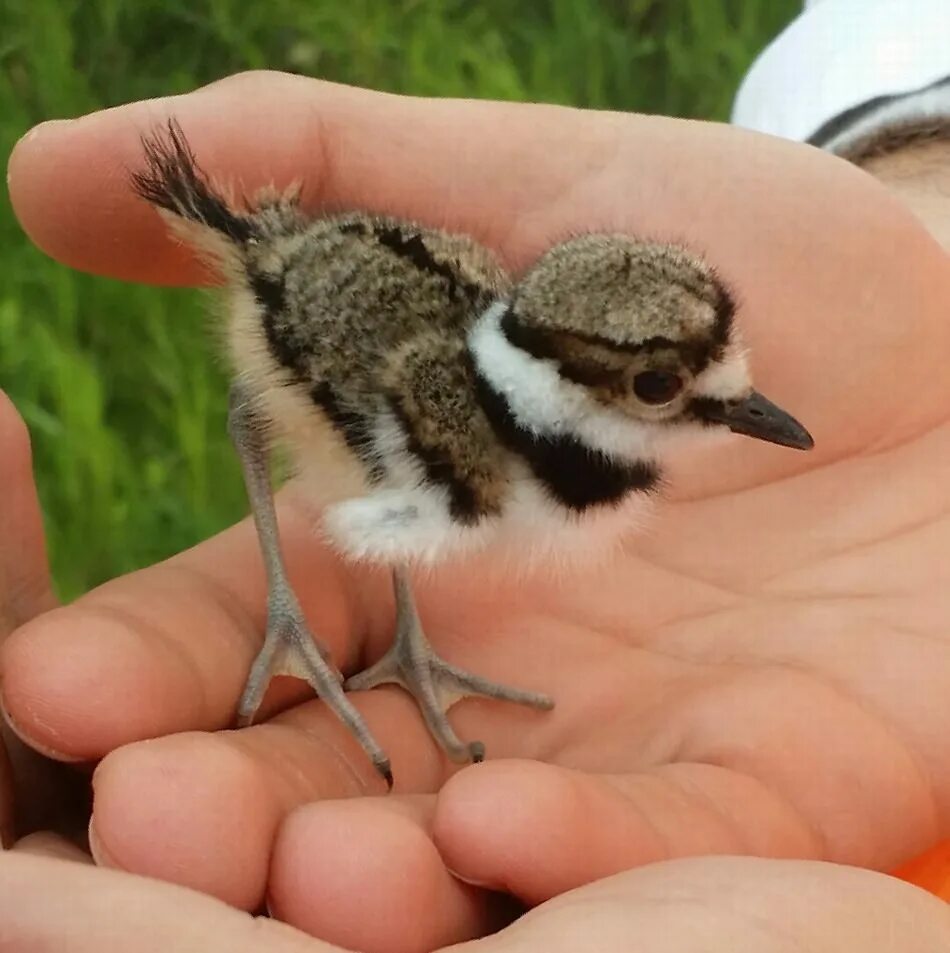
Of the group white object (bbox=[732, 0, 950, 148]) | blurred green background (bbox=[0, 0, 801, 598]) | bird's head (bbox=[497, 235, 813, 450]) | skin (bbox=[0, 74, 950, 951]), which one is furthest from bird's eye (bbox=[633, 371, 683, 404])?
white object (bbox=[732, 0, 950, 148])

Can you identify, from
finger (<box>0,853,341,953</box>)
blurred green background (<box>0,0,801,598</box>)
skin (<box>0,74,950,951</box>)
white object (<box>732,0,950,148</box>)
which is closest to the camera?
finger (<box>0,853,341,953</box>)

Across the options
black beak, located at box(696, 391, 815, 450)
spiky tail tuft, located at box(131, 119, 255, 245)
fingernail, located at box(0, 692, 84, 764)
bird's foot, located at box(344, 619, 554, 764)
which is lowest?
bird's foot, located at box(344, 619, 554, 764)

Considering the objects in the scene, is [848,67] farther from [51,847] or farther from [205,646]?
[51,847]

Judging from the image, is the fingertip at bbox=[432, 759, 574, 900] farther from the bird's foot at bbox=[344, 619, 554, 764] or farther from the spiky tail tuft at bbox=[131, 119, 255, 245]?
the spiky tail tuft at bbox=[131, 119, 255, 245]

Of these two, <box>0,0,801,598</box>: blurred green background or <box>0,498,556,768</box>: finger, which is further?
<box>0,0,801,598</box>: blurred green background

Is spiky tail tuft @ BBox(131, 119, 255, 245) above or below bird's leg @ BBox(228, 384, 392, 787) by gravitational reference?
above

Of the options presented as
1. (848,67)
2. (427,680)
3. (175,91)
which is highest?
(848,67)

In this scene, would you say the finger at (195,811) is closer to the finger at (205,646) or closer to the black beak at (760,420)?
the finger at (205,646)

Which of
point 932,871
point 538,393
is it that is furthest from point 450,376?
point 932,871
